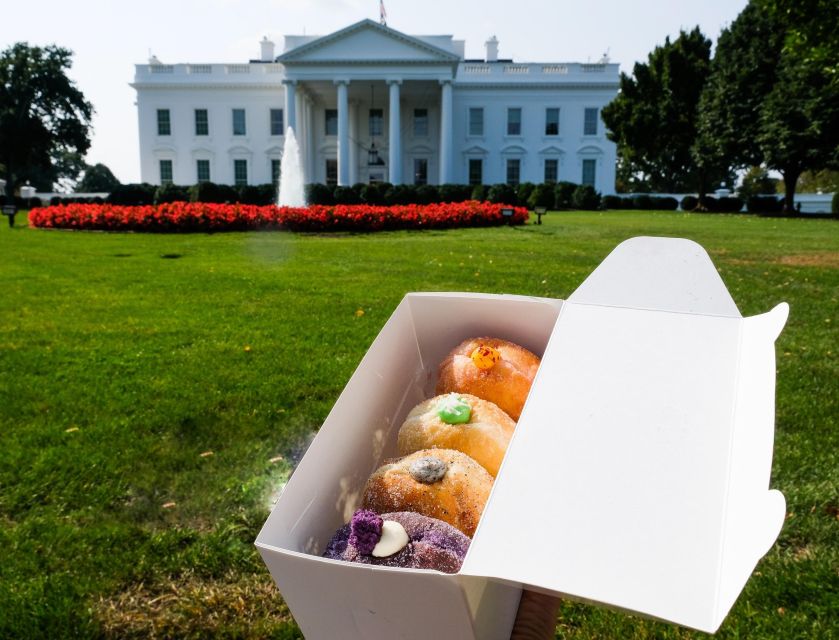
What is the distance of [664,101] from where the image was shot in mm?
37594

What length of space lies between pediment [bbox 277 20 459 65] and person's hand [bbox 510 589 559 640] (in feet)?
140

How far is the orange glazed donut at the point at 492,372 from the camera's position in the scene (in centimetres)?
145

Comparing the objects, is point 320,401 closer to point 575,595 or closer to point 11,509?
point 11,509

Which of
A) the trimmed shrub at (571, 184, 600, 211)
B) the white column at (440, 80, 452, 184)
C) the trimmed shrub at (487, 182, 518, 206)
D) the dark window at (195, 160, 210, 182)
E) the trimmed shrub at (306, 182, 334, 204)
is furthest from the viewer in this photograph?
the dark window at (195, 160, 210, 182)

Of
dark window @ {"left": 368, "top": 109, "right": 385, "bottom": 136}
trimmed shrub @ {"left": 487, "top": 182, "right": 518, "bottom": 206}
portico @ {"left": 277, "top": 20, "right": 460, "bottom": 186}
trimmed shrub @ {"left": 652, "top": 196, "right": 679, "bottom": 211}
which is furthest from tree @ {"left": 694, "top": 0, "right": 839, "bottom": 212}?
dark window @ {"left": 368, "top": 109, "right": 385, "bottom": 136}

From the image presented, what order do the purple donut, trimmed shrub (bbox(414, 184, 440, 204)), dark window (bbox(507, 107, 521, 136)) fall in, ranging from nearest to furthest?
the purple donut, trimmed shrub (bbox(414, 184, 440, 204)), dark window (bbox(507, 107, 521, 136))

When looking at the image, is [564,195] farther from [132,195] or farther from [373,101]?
[132,195]

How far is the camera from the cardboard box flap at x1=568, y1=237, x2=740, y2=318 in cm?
114

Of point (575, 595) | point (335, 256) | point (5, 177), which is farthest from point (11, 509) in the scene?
point (5, 177)

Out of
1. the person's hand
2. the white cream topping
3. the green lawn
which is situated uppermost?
the white cream topping

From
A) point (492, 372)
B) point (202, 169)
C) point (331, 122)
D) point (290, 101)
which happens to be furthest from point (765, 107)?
point (202, 169)

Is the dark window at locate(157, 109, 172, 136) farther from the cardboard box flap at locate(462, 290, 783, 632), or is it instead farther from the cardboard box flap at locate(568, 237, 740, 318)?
the cardboard box flap at locate(462, 290, 783, 632)

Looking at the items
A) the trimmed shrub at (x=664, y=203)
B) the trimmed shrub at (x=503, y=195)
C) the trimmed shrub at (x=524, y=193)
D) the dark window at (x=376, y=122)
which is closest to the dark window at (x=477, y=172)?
the dark window at (x=376, y=122)

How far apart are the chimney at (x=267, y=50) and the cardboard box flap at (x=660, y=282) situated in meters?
53.2
